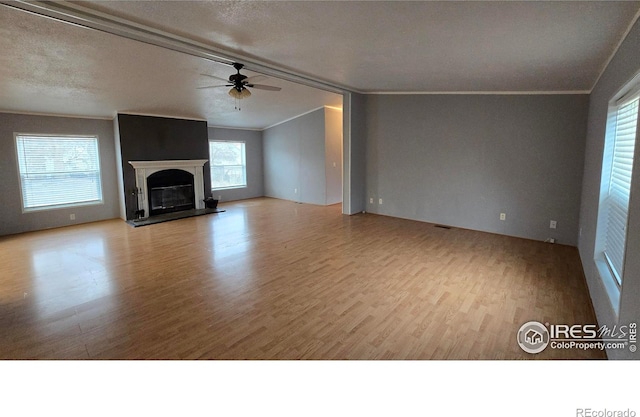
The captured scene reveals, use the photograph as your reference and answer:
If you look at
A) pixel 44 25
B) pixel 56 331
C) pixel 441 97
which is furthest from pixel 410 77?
pixel 56 331

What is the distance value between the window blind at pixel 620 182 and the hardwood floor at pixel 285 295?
607 millimetres

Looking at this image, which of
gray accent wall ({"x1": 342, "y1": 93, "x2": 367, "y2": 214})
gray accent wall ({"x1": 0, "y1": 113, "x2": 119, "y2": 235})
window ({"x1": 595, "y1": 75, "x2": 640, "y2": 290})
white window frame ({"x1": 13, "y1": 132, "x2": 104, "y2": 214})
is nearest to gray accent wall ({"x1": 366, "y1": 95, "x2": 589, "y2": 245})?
gray accent wall ({"x1": 342, "y1": 93, "x2": 367, "y2": 214})

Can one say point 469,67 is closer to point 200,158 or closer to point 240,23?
point 240,23

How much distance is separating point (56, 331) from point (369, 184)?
5688mm

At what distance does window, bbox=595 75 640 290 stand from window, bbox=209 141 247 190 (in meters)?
8.19

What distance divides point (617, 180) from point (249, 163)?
8.53 metres

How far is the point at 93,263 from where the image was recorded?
4098 mm

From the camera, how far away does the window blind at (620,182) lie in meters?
2.29

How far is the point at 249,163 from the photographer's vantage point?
9734mm

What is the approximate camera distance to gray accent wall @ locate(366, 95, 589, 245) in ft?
15.3

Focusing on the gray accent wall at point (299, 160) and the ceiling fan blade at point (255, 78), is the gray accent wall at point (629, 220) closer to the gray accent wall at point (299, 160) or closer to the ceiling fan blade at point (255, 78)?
the ceiling fan blade at point (255, 78)

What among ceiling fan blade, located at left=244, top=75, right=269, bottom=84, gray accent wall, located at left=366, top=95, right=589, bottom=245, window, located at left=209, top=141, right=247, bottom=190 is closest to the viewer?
gray accent wall, located at left=366, top=95, right=589, bottom=245

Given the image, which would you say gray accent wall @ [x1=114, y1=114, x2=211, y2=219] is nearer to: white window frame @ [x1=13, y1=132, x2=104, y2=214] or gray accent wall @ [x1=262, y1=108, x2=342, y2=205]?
white window frame @ [x1=13, y1=132, x2=104, y2=214]

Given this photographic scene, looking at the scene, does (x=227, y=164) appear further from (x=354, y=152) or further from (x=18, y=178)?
(x=18, y=178)
